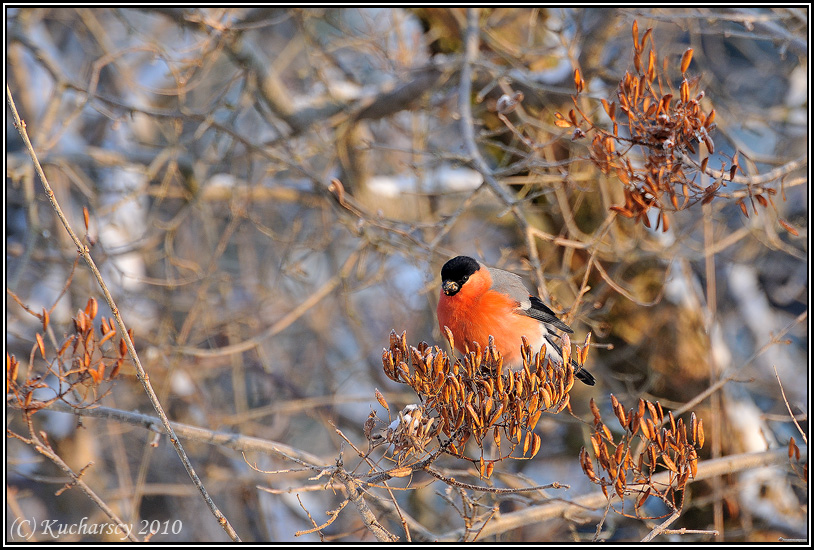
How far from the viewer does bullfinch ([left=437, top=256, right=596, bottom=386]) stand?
3084 millimetres

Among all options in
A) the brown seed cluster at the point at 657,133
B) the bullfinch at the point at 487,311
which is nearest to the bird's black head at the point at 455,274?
the bullfinch at the point at 487,311

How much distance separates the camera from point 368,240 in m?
3.84

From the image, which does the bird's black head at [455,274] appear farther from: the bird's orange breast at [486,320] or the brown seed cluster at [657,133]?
the brown seed cluster at [657,133]

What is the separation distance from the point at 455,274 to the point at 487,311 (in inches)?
9.3

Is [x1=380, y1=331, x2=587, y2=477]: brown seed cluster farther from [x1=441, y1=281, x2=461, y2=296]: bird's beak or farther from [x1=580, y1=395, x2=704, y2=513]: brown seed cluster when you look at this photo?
[x1=441, y1=281, x2=461, y2=296]: bird's beak

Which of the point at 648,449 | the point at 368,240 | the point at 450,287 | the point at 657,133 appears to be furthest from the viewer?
the point at 368,240

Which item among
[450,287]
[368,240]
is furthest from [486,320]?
[368,240]

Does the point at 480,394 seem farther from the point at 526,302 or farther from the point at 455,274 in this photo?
the point at 526,302

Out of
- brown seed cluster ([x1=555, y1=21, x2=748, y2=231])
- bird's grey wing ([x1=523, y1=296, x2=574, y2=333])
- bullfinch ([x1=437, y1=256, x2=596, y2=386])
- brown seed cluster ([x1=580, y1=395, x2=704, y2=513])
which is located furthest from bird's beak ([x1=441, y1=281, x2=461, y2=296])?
brown seed cluster ([x1=580, y1=395, x2=704, y2=513])

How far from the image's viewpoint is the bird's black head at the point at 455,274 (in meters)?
3.08

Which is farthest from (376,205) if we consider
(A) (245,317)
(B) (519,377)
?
(B) (519,377)

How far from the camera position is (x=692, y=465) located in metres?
2.00
